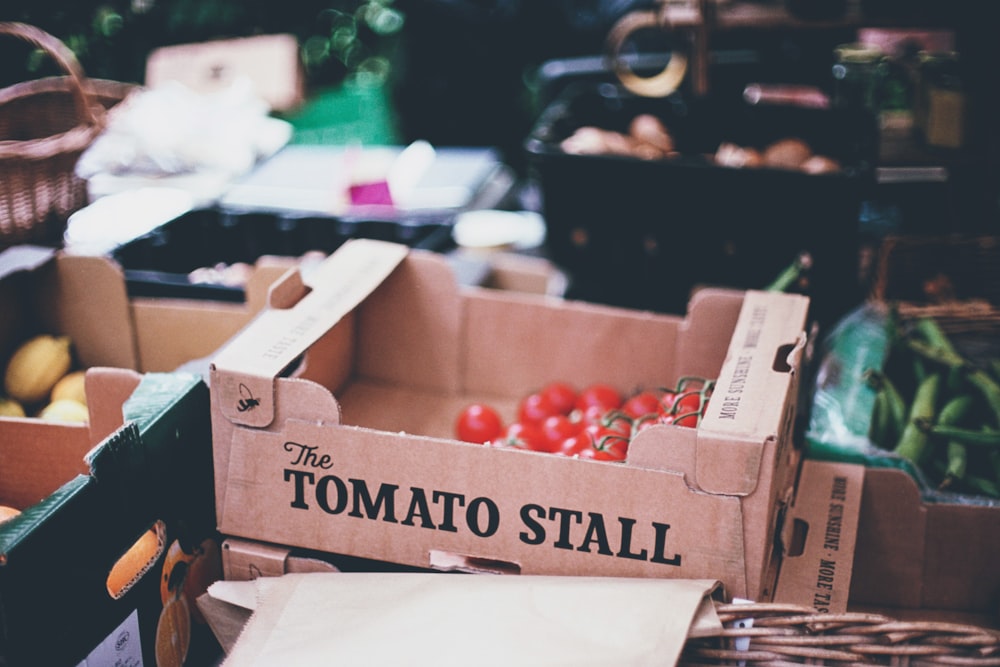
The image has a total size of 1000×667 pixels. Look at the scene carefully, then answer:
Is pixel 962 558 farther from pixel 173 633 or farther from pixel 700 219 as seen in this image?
pixel 173 633

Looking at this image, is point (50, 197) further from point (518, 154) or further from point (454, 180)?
point (518, 154)

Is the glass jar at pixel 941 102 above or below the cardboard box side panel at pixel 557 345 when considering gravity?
above

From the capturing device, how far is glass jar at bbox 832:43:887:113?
122 inches

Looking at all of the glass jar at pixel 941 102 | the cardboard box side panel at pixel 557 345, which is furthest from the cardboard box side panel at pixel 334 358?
the glass jar at pixel 941 102

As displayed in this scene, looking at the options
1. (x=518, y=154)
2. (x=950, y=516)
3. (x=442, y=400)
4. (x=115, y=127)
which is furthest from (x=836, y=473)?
(x=518, y=154)

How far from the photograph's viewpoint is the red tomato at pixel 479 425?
1904 mm

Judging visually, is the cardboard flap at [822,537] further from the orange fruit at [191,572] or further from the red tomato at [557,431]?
the orange fruit at [191,572]

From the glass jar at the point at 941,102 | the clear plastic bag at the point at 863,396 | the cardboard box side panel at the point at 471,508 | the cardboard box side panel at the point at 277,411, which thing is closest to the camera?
the cardboard box side panel at the point at 471,508

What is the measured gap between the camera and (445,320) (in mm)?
2066

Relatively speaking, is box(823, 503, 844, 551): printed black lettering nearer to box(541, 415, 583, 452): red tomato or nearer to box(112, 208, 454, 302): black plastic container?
box(541, 415, 583, 452): red tomato

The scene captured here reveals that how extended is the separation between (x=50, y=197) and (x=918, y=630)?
211 cm

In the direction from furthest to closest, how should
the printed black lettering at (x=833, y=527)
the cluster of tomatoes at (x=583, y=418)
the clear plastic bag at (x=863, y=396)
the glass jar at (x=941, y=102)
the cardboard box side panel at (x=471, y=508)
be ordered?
the glass jar at (x=941, y=102) < the clear plastic bag at (x=863, y=396) < the cluster of tomatoes at (x=583, y=418) < the printed black lettering at (x=833, y=527) < the cardboard box side panel at (x=471, y=508)

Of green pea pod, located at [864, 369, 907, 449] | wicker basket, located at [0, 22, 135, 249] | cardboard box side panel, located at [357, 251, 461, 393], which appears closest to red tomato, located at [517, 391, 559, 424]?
cardboard box side panel, located at [357, 251, 461, 393]

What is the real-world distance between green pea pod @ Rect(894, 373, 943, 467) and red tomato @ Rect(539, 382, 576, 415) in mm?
711
